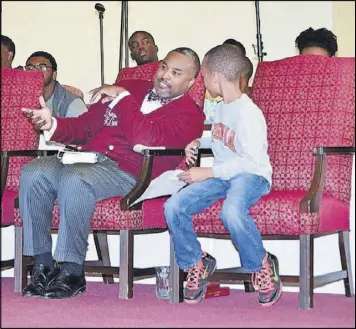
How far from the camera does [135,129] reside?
336 cm

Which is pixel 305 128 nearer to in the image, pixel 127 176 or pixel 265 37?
pixel 127 176

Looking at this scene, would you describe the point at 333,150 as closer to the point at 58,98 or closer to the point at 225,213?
the point at 225,213

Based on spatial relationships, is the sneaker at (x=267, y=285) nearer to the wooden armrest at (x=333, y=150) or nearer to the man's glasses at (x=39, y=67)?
the wooden armrest at (x=333, y=150)

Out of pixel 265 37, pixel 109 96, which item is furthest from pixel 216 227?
pixel 265 37

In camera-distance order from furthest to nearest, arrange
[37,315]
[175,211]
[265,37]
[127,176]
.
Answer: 1. [265,37]
2. [127,176]
3. [175,211]
4. [37,315]

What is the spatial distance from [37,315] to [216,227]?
774 mm

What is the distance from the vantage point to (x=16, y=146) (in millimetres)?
3768

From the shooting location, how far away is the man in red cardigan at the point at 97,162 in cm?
321

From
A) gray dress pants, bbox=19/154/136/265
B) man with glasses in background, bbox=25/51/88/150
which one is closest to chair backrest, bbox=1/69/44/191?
gray dress pants, bbox=19/154/136/265

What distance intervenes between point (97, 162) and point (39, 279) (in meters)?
0.55

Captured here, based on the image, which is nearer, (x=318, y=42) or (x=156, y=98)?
(x=156, y=98)

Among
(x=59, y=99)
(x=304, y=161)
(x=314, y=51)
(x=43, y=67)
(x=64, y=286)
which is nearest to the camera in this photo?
(x=64, y=286)

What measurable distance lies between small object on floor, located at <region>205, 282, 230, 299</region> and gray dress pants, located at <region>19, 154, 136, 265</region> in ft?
1.69

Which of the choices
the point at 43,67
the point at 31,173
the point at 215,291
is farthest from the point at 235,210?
the point at 43,67
